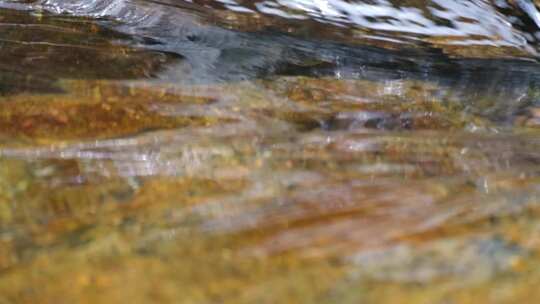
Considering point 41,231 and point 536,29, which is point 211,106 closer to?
point 41,231

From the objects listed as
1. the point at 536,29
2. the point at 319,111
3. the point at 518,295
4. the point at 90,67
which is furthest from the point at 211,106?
the point at 536,29

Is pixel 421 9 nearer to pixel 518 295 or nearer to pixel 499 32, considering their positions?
pixel 499 32

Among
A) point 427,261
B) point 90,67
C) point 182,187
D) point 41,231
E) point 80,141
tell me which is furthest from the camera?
point 90,67

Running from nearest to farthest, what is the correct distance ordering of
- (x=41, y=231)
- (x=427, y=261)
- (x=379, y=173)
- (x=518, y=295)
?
(x=518, y=295) < (x=427, y=261) < (x=41, y=231) < (x=379, y=173)

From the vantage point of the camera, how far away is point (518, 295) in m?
2.18

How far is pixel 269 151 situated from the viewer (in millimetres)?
3246

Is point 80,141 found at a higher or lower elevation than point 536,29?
lower

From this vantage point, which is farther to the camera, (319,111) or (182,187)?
(319,111)

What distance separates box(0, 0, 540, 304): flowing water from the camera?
90.8 inches

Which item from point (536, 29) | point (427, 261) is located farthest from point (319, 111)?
point (536, 29)

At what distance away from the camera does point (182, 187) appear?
2.87 meters

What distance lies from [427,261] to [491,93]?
244cm

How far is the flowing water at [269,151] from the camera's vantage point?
2.31 m

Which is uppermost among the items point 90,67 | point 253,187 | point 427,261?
point 427,261
